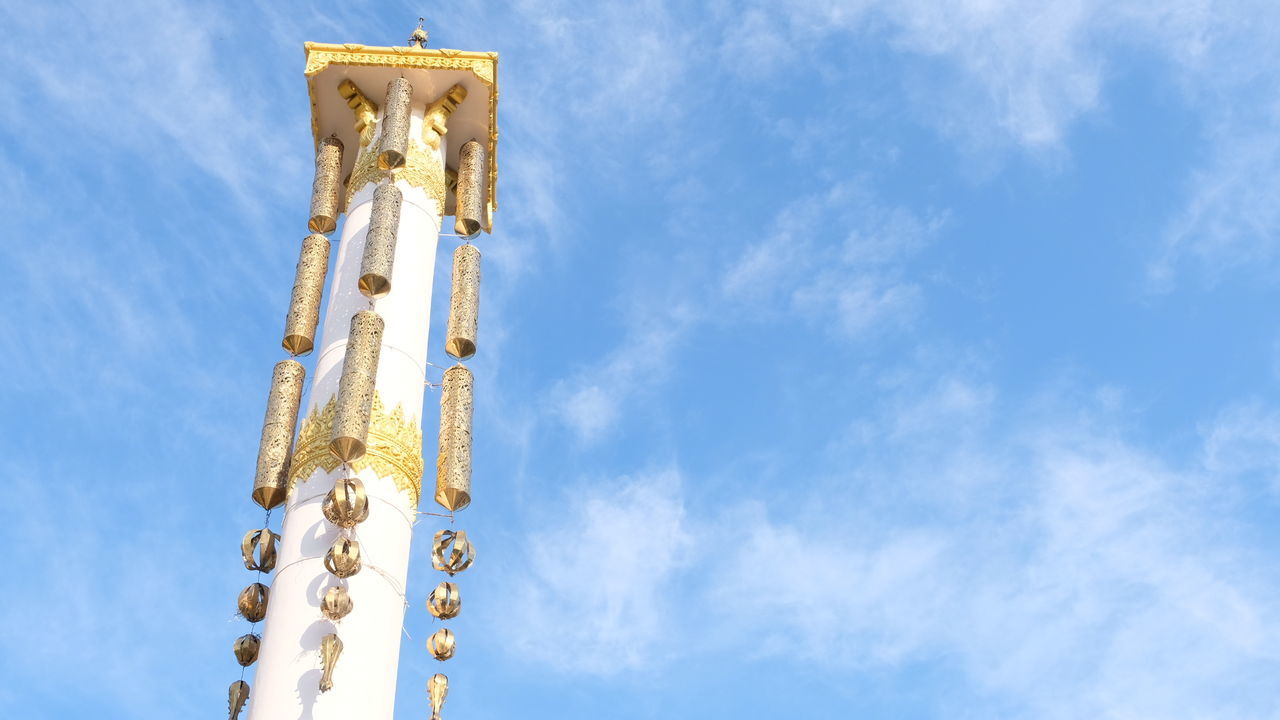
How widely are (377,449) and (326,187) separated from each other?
4584 millimetres

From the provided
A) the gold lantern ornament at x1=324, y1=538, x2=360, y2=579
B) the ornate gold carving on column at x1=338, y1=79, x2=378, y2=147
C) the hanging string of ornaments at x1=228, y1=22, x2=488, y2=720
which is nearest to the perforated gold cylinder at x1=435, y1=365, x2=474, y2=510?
the hanging string of ornaments at x1=228, y1=22, x2=488, y2=720

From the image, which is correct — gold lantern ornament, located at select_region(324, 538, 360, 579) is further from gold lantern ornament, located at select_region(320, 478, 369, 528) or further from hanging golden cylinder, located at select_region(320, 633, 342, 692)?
hanging golden cylinder, located at select_region(320, 633, 342, 692)

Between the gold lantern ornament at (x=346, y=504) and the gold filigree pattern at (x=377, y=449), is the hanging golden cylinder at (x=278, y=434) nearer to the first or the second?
the gold filigree pattern at (x=377, y=449)

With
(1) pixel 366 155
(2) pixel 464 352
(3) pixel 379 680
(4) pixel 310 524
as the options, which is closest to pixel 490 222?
(1) pixel 366 155

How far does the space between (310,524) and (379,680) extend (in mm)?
1771

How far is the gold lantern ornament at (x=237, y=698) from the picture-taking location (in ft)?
45.5

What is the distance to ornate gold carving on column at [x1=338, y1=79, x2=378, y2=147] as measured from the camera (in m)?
18.4

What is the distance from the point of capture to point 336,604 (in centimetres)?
1302

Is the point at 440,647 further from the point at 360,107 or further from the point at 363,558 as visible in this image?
the point at 360,107

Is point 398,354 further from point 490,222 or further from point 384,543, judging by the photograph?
point 490,222

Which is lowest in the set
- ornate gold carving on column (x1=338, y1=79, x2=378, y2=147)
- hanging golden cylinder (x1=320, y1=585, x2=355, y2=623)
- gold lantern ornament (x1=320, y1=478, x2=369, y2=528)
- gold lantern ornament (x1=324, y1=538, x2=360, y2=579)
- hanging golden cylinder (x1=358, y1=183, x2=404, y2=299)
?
hanging golden cylinder (x1=320, y1=585, x2=355, y2=623)

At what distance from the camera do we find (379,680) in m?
13.2

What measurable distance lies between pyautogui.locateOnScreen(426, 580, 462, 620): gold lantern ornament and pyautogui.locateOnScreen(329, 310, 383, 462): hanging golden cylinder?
1.57 meters

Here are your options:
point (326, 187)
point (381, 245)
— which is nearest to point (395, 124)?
point (326, 187)
